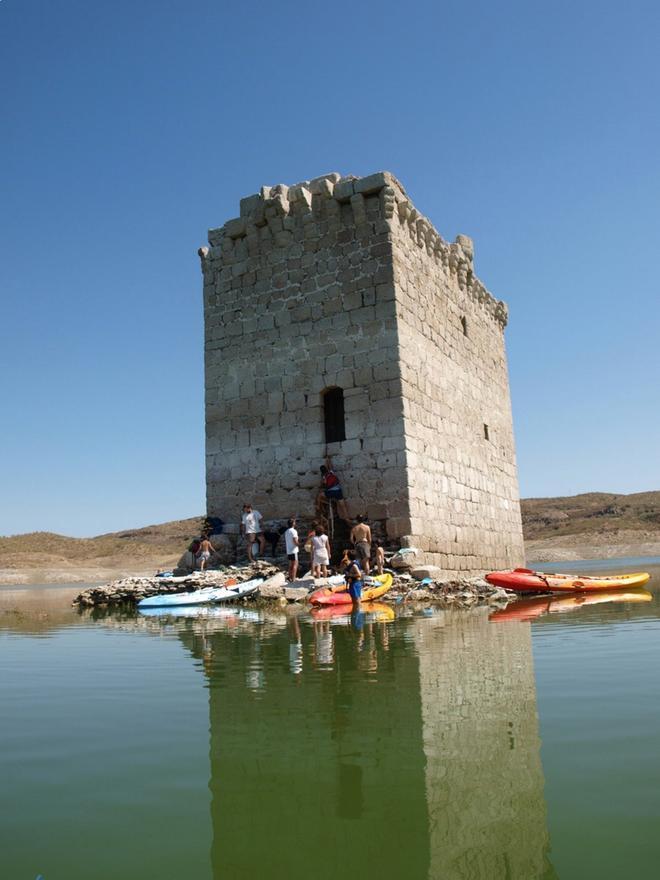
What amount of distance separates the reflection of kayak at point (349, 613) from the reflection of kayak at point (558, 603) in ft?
3.54

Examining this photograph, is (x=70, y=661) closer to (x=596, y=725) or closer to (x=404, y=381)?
(x=596, y=725)

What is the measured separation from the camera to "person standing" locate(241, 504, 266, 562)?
12.2 meters

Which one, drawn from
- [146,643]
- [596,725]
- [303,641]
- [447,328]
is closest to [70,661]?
[146,643]

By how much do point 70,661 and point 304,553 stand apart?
685cm

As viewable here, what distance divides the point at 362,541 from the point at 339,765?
8.53 m

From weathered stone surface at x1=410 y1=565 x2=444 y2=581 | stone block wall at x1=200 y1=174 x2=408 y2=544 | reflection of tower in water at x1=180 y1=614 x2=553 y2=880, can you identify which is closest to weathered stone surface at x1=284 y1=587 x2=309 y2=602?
weathered stone surface at x1=410 y1=565 x2=444 y2=581

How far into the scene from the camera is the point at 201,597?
10.0 metres

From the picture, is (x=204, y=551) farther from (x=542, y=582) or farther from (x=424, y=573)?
(x=542, y=582)

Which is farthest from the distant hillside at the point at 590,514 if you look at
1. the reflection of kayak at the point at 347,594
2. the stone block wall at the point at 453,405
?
the reflection of kayak at the point at 347,594

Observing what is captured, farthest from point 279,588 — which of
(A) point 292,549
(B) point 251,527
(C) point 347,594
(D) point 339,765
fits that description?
(D) point 339,765

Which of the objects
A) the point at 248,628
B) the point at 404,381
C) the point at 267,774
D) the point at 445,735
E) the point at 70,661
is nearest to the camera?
the point at 267,774

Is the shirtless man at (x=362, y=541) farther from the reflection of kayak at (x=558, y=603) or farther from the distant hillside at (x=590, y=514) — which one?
the distant hillside at (x=590, y=514)

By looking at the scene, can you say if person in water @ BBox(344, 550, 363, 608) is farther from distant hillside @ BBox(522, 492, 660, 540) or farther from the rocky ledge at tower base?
distant hillside @ BBox(522, 492, 660, 540)

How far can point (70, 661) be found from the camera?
5.31 meters
